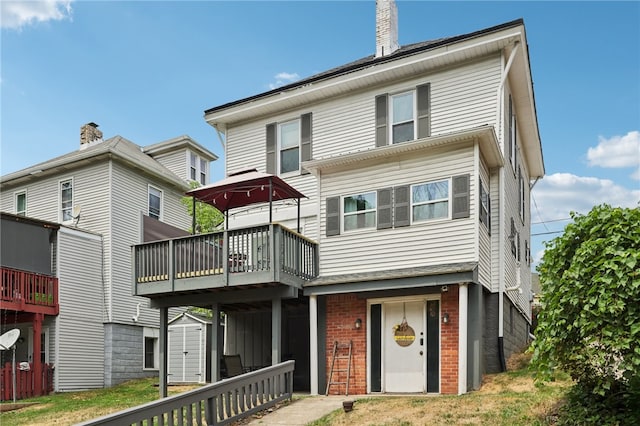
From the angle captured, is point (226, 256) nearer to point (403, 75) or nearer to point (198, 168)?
point (403, 75)

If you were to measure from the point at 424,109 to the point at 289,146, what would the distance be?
12.2 feet

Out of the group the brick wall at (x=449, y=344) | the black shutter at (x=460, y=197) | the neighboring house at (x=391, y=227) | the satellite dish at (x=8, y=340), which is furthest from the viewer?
the satellite dish at (x=8, y=340)

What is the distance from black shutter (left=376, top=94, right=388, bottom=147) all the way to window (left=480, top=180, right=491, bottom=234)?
2.76 meters

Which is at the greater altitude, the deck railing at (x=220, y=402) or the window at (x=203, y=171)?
the window at (x=203, y=171)

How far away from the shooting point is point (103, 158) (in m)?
20.8

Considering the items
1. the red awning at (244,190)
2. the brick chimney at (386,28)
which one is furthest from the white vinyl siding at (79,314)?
the brick chimney at (386,28)

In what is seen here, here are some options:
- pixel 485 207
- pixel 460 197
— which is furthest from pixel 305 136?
pixel 485 207

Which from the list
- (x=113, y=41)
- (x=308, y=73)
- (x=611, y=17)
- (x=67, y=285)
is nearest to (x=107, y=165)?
(x=67, y=285)

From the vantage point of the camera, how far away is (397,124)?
14.3m

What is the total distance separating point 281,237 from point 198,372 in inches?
259

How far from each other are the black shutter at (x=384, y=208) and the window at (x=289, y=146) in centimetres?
322

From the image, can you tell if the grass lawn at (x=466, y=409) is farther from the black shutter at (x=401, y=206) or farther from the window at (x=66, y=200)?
the window at (x=66, y=200)

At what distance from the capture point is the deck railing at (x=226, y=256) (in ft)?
41.5

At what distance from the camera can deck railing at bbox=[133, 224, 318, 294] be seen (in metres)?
12.6
